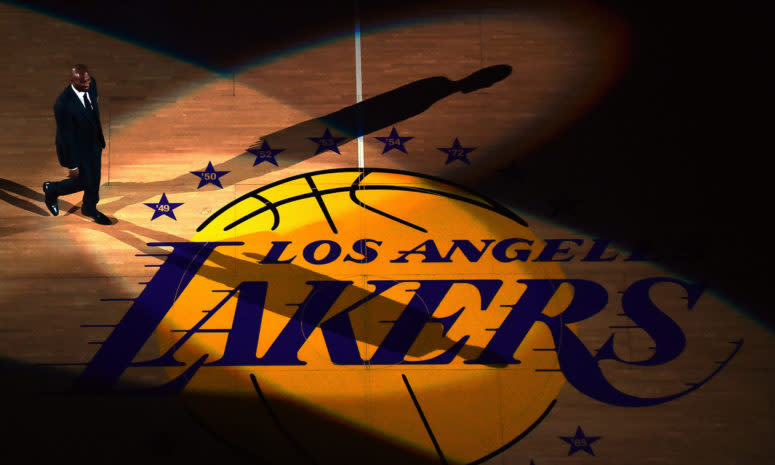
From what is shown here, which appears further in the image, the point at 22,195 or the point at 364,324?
the point at 22,195

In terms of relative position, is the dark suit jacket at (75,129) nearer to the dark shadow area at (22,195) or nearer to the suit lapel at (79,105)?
the suit lapel at (79,105)

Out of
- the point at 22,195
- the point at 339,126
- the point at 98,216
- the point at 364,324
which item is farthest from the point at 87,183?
the point at 364,324

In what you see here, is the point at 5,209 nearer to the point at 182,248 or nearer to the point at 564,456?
the point at 182,248

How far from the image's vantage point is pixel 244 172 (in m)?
5.58

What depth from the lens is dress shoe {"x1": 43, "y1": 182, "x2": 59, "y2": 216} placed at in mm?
5422

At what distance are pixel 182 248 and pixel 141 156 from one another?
2.93 ft

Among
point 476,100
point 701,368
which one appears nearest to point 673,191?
point 701,368

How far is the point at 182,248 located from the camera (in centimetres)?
550

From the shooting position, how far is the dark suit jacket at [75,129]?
5379mm

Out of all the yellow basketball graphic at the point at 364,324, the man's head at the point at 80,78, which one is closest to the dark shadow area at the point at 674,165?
the yellow basketball graphic at the point at 364,324

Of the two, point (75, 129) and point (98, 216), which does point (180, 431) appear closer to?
point (98, 216)

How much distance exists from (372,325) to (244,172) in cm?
171

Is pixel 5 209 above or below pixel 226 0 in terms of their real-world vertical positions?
below

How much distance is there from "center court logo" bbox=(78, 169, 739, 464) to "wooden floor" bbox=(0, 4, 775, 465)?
15 cm
